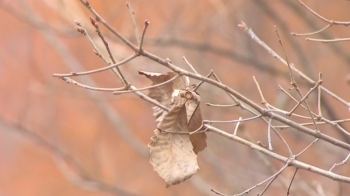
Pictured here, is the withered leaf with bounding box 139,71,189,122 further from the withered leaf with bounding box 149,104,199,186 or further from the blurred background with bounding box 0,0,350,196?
the blurred background with bounding box 0,0,350,196

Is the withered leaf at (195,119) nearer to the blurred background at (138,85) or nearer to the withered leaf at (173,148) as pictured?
the withered leaf at (173,148)

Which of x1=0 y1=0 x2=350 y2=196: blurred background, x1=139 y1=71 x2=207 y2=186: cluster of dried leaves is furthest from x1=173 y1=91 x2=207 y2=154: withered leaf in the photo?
x1=0 y1=0 x2=350 y2=196: blurred background

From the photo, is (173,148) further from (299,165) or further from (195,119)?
(299,165)

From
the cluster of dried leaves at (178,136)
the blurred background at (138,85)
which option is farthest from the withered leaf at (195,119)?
the blurred background at (138,85)

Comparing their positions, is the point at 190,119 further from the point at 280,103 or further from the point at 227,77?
the point at 227,77

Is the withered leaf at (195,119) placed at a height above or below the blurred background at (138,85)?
below

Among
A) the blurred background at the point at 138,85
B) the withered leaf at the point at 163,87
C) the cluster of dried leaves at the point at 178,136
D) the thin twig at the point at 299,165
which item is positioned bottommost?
the thin twig at the point at 299,165

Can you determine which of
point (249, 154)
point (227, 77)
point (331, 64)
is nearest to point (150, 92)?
point (249, 154)
